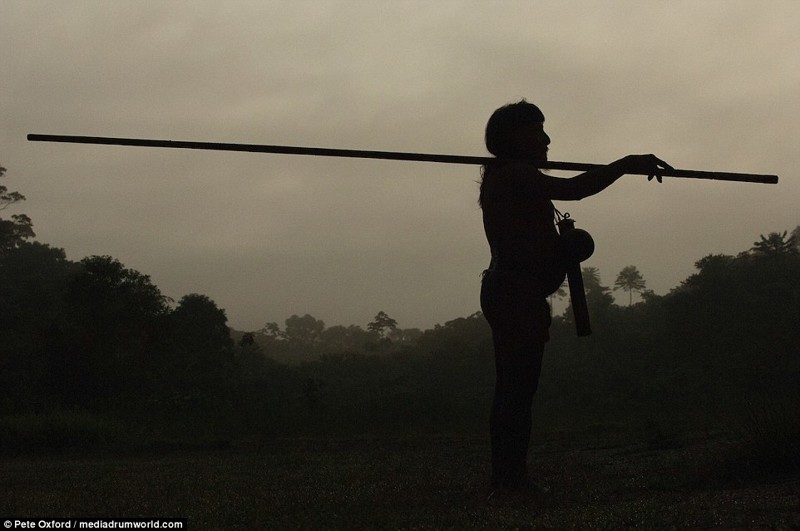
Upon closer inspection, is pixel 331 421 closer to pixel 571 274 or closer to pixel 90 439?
pixel 90 439

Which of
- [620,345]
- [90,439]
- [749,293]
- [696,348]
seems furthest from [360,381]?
[90,439]

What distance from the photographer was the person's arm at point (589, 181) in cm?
459

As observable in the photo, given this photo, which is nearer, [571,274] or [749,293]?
[571,274]

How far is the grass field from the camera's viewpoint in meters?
3.51

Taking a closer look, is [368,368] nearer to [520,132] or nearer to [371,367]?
[371,367]

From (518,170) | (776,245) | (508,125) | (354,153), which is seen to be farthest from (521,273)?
(776,245)

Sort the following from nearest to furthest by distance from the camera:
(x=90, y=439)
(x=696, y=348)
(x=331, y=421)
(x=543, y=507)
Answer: (x=543, y=507)
(x=90, y=439)
(x=331, y=421)
(x=696, y=348)

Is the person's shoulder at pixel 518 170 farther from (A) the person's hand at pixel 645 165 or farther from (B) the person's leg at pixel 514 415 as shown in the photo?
(B) the person's leg at pixel 514 415

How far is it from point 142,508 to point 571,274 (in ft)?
10.3

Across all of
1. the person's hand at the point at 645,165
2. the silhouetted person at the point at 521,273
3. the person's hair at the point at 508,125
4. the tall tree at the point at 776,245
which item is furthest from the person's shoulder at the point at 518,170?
the tall tree at the point at 776,245

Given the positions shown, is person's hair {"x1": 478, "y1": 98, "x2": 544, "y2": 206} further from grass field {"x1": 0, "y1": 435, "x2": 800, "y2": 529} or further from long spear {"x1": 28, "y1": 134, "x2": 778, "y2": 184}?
grass field {"x1": 0, "y1": 435, "x2": 800, "y2": 529}

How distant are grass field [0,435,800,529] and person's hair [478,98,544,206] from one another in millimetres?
2311

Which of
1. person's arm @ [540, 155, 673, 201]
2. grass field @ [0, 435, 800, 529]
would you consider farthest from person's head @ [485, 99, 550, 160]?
grass field @ [0, 435, 800, 529]

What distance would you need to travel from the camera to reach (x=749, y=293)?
3012 centimetres
